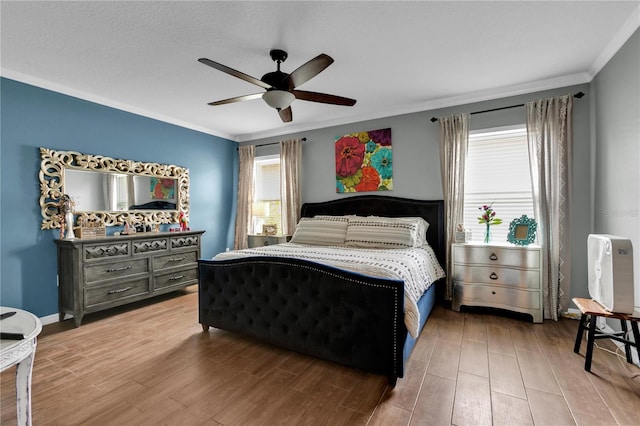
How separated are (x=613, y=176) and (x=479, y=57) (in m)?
1.58

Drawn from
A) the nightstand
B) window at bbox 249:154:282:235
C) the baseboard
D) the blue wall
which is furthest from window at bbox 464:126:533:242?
the baseboard

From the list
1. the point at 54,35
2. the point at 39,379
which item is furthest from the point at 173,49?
the point at 39,379

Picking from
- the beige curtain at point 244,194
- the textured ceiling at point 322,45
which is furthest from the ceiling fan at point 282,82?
the beige curtain at point 244,194

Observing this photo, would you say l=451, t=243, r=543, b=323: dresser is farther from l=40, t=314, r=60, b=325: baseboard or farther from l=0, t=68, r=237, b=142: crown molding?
l=40, t=314, r=60, b=325: baseboard

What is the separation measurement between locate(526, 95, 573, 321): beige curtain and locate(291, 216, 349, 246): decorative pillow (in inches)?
85.7

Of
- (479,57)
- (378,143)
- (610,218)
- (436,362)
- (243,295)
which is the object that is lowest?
(436,362)

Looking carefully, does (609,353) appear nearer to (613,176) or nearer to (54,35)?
(613,176)

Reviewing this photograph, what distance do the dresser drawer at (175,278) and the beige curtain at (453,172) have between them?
134 inches

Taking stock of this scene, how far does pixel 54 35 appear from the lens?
7.40 ft

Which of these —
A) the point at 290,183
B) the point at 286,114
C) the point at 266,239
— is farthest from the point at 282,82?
the point at 266,239

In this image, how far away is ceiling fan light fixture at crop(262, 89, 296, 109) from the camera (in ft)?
7.69

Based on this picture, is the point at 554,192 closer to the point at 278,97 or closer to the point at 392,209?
the point at 392,209

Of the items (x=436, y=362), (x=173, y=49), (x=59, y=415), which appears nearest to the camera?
(x=59, y=415)

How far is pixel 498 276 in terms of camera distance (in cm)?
305
